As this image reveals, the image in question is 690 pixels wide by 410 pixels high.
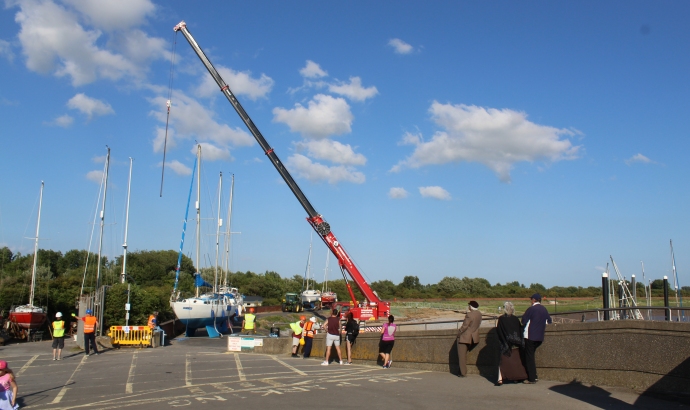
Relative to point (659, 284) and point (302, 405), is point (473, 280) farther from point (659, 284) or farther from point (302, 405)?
point (302, 405)

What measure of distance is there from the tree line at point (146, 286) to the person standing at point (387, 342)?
2491 centimetres

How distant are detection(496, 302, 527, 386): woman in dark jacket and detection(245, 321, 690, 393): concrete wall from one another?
721 millimetres

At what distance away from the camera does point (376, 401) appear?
31.8 feet

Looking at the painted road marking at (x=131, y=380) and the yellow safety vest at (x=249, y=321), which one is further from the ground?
the yellow safety vest at (x=249, y=321)

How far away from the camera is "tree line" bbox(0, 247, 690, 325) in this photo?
40.0 meters

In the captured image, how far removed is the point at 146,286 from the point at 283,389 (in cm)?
5975

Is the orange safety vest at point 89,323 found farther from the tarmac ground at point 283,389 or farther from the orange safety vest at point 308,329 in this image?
the orange safety vest at point 308,329

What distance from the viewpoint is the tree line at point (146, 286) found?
1576 inches

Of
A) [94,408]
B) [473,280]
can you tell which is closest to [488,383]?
[94,408]

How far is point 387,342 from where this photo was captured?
14805mm

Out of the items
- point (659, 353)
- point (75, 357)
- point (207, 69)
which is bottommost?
point (75, 357)

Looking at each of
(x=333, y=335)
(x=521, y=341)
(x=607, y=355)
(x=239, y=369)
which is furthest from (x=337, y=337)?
(x=607, y=355)

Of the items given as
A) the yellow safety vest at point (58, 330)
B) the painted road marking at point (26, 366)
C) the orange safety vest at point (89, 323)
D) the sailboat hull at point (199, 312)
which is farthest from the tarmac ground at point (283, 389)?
the sailboat hull at point (199, 312)

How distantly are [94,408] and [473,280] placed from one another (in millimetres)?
100460
